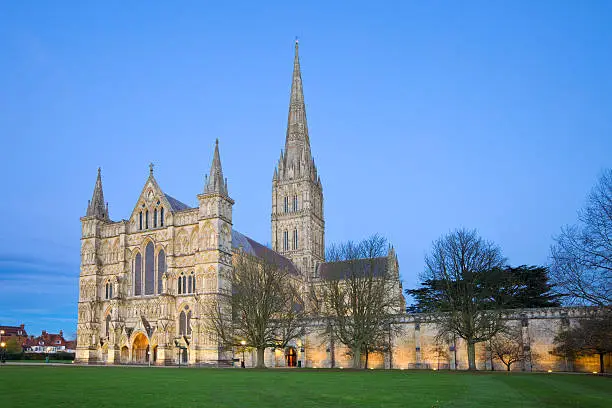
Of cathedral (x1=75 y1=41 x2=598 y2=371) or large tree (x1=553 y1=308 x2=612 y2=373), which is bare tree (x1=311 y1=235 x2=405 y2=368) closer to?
cathedral (x1=75 y1=41 x2=598 y2=371)

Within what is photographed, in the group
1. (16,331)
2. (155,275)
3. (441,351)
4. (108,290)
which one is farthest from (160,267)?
(16,331)

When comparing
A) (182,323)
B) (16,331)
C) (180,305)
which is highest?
(180,305)

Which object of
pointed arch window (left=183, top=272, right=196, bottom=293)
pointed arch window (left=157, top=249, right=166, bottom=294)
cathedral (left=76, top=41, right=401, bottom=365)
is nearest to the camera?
cathedral (left=76, top=41, right=401, bottom=365)

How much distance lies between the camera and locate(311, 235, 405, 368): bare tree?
49375 mm

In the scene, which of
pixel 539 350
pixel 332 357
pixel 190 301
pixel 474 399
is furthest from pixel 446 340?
pixel 474 399

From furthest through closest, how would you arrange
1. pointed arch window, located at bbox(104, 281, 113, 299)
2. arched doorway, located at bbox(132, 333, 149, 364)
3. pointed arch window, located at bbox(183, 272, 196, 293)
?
1. pointed arch window, located at bbox(104, 281, 113, 299)
2. arched doorway, located at bbox(132, 333, 149, 364)
3. pointed arch window, located at bbox(183, 272, 196, 293)

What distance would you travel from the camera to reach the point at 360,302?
165 ft

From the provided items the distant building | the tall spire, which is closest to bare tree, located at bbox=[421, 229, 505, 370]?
the tall spire

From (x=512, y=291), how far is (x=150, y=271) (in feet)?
132

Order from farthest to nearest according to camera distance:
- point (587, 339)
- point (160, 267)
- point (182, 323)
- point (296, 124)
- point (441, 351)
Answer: point (296, 124) → point (160, 267) → point (182, 323) → point (441, 351) → point (587, 339)

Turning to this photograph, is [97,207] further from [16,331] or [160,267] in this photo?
[16,331]

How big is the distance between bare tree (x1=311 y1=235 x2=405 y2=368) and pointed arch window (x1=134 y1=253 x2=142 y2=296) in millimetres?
22474

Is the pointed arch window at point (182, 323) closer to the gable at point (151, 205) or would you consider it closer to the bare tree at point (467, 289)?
the gable at point (151, 205)

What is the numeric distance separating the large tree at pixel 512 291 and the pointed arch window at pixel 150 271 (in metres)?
30.4
